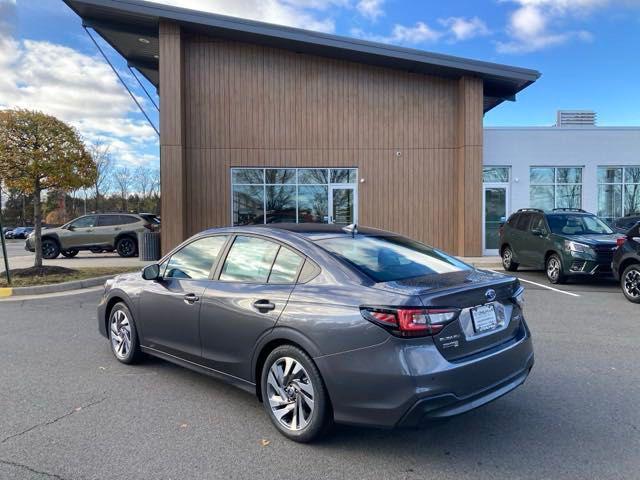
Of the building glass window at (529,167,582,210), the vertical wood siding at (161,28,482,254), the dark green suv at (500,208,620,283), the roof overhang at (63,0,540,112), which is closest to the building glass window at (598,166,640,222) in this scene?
the building glass window at (529,167,582,210)

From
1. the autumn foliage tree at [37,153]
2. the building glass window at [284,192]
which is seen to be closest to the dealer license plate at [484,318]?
the autumn foliage tree at [37,153]

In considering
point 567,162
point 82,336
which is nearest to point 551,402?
point 82,336

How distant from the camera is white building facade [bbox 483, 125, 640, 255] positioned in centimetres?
1727

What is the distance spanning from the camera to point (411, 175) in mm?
16656

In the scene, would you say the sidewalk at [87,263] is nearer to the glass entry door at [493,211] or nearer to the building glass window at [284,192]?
the building glass window at [284,192]

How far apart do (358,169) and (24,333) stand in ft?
38.6

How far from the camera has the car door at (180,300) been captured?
432 centimetres

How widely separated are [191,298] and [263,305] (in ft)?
3.06

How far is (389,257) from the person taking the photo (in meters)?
3.93

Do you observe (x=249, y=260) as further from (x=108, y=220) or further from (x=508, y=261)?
(x=108, y=220)

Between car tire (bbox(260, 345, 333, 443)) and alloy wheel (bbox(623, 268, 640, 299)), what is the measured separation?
776 cm

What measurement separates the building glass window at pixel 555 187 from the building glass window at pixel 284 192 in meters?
6.53

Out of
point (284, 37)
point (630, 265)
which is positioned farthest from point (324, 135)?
point (630, 265)

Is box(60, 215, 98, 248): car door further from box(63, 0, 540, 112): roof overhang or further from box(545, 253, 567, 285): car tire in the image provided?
box(545, 253, 567, 285): car tire
